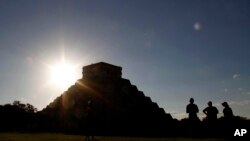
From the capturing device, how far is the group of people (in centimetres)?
2064

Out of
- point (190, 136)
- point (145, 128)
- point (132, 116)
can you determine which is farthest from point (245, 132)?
point (132, 116)

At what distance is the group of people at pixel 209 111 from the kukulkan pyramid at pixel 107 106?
3436cm

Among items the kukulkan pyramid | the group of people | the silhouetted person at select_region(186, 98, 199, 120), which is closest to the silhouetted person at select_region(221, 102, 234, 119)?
the group of people

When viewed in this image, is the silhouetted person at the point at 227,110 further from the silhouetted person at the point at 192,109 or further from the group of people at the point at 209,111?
the silhouetted person at the point at 192,109

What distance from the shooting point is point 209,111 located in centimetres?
2125

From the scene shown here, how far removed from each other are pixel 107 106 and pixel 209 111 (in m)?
48.8

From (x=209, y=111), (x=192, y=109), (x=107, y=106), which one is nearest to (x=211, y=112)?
(x=209, y=111)

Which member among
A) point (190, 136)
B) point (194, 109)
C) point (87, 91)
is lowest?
point (190, 136)

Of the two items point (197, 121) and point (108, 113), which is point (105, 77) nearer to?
point (108, 113)

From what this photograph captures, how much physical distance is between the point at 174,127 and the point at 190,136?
39094 mm

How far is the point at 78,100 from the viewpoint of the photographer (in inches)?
2857

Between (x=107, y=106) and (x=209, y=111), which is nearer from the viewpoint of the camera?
(x=209, y=111)

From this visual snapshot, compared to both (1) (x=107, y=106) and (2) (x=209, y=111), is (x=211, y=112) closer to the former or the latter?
(2) (x=209, y=111)

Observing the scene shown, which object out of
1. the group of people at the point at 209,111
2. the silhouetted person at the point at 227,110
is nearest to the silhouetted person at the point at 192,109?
the group of people at the point at 209,111
